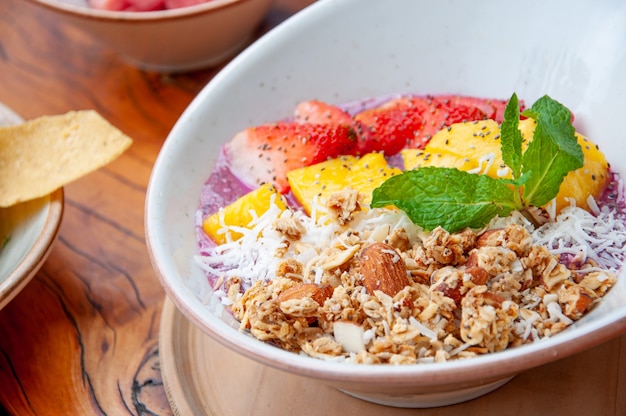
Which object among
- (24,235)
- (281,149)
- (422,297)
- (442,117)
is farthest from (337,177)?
(24,235)

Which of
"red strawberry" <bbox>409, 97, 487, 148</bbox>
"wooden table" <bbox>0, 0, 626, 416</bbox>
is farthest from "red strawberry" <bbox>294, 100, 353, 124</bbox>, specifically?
"wooden table" <bbox>0, 0, 626, 416</bbox>

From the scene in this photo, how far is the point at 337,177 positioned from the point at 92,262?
2.03 feet

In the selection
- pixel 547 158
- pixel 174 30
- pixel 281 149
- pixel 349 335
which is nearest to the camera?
pixel 349 335

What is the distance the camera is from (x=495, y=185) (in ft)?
3.89

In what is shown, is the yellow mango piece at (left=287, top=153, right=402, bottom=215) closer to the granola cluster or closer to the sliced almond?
the granola cluster

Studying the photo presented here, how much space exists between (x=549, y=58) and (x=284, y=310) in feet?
2.77

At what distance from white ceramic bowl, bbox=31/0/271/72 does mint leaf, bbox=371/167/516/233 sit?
0.90m

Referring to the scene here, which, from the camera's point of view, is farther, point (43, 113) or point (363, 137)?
point (43, 113)

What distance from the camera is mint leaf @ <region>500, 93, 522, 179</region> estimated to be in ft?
3.92

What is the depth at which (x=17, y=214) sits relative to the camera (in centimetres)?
162

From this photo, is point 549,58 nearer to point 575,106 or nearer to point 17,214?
point 575,106

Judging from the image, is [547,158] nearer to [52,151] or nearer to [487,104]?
[487,104]

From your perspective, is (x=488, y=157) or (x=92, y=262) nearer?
(x=488, y=157)

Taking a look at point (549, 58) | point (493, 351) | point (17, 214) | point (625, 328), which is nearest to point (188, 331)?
point (17, 214)
